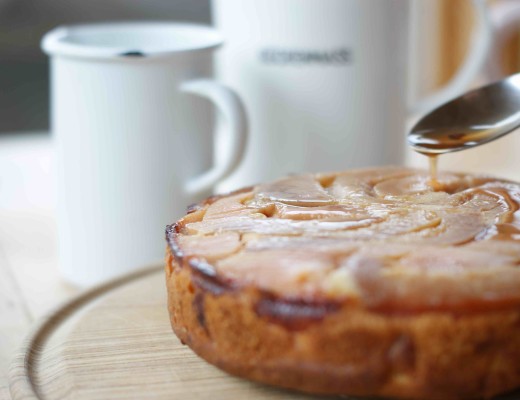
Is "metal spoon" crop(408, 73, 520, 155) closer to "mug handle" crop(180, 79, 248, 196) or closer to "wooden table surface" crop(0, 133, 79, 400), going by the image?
"mug handle" crop(180, 79, 248, 196)

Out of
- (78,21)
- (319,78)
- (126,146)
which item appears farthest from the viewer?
(78,21)

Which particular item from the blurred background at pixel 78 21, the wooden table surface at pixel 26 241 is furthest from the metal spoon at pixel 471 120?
the blurred background at pixel 78 21

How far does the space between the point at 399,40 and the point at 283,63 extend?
0.58ft

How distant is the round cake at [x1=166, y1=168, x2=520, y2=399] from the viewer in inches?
24.5

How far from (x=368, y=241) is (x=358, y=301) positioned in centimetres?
10

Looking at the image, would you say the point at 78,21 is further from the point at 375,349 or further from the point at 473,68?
the point at 375,349

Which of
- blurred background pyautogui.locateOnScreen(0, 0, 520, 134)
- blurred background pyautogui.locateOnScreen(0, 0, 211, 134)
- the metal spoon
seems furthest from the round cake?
blurred background pyautogui.locateOnScreen(0, 0, 211, 134)

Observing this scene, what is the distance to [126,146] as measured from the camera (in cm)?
109

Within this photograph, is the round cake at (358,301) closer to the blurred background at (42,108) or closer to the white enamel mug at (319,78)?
the blurred background at (42,108)

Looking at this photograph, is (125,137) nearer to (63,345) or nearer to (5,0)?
(63,345)

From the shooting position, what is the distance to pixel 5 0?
14.6 feet

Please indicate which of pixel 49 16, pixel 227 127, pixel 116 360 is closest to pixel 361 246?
pixel 116 360

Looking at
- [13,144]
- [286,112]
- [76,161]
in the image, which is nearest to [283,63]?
[286,112]

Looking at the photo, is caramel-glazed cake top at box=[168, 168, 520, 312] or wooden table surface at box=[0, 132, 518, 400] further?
wooden table surface at box=[0, 132, 518, 400]
